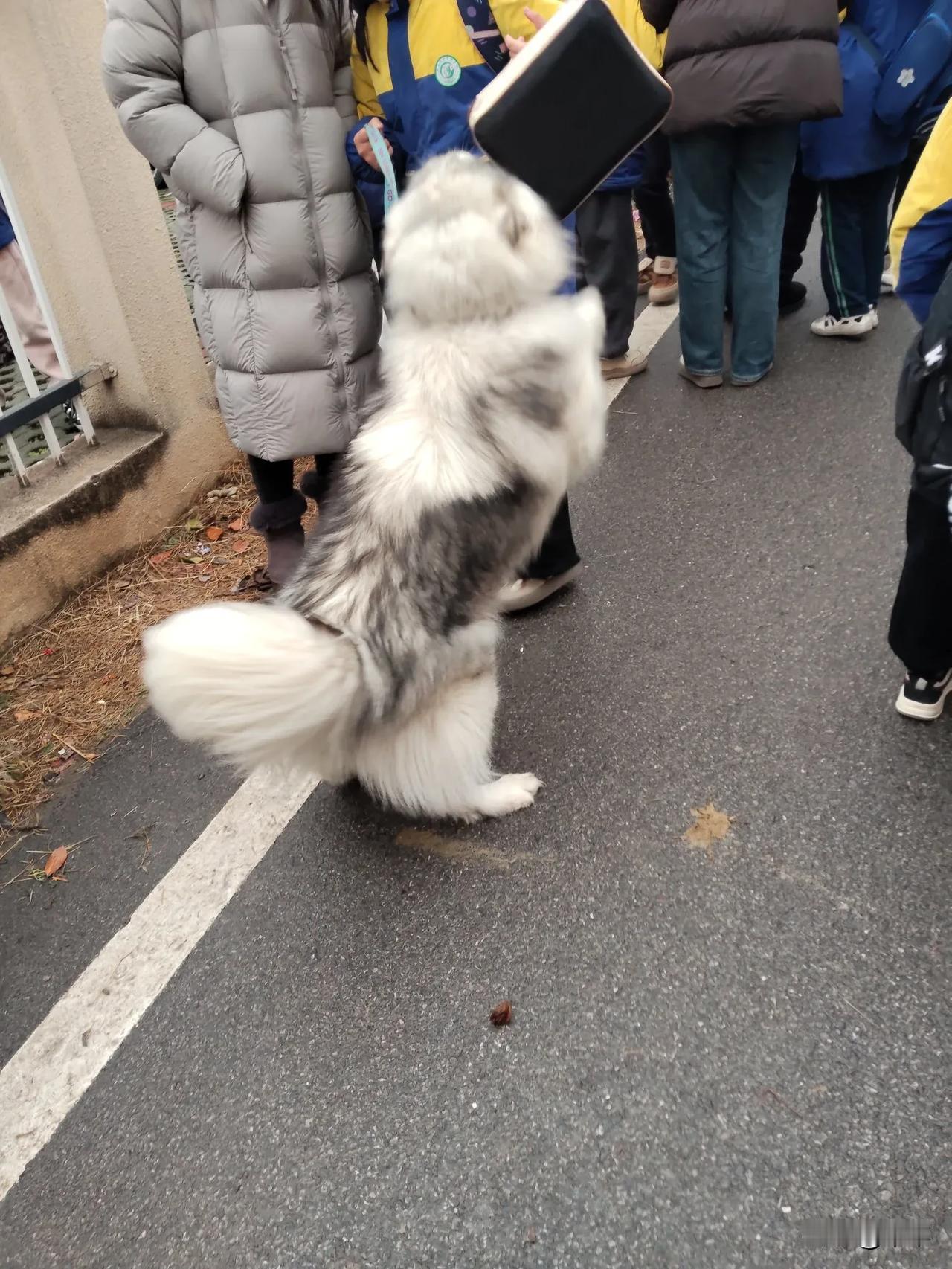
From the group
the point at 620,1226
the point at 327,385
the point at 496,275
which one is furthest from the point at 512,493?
the point at 620,1226

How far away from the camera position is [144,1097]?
171 centimetres

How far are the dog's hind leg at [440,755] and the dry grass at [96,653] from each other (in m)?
1.30

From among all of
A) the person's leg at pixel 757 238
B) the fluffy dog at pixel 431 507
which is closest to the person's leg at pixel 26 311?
the fluffy dog at pixel 431 507

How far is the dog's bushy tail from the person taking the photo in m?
1.49

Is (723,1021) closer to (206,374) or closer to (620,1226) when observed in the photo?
(620,1226)

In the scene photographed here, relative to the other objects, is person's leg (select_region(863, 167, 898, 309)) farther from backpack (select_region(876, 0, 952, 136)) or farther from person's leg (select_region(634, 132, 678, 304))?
person's leg (select_region(634, 132, 678, 304))

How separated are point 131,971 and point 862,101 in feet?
13.4

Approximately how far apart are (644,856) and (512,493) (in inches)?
36.4

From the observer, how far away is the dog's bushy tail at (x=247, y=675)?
149 cm

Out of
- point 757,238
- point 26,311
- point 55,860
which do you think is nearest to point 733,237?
point 757,238

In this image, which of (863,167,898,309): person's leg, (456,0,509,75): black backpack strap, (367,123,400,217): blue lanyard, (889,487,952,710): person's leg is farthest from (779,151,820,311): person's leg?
(889,487,952,710): person's leg

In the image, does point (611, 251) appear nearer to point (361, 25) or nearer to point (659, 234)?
point (659, 234)

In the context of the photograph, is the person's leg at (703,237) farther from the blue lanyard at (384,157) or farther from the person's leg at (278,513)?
the person's leg at (278,513)

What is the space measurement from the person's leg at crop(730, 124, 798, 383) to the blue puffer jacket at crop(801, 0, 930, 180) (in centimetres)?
27
